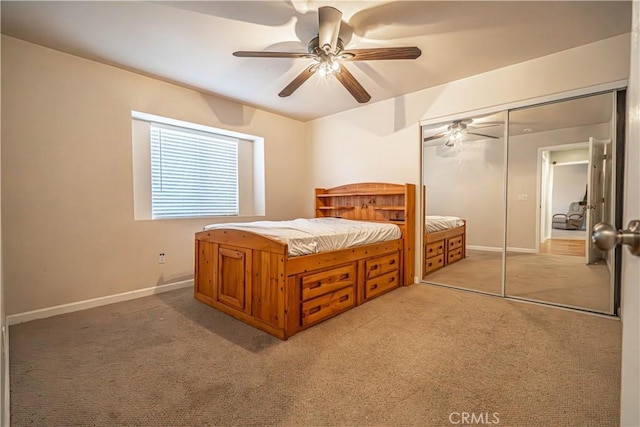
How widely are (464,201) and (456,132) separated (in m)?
0.97

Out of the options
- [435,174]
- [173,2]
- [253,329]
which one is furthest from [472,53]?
[253,329]

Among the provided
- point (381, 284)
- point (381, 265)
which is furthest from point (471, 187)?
point (381, 284)

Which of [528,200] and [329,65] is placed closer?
[329,65]

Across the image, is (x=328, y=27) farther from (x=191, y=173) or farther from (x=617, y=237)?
(x=191, y=173)

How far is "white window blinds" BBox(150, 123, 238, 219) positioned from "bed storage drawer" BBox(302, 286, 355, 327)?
233 centimetres

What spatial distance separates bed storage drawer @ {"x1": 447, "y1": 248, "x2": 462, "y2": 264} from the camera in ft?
13.9

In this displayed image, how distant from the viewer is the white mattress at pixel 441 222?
3.84m

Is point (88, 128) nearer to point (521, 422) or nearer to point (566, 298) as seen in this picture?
point (521, 422)

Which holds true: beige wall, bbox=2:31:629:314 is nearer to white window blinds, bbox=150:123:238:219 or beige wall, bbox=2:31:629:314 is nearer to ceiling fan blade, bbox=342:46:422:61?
white window blinds, bbox=150:123:238:219

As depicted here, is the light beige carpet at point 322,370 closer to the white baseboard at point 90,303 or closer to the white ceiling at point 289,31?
the white baseboard at point 90,303

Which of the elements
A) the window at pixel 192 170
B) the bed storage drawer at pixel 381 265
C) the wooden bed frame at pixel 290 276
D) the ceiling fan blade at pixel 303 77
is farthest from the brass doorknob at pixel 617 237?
the window at pixel 192 170

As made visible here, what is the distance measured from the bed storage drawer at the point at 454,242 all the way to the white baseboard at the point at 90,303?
3651mm

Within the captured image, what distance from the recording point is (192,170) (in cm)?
384
